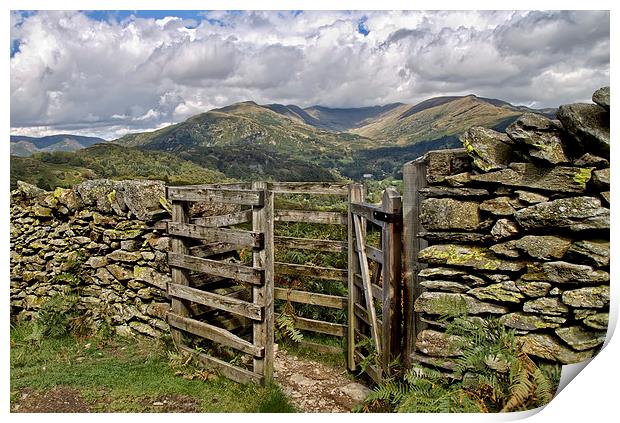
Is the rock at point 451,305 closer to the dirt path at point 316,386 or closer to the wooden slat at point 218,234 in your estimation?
the dirt path at point 316,386

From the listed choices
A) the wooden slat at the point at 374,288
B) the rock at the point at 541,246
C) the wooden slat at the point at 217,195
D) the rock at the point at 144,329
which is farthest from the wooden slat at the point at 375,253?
the rock at the point at 144,329

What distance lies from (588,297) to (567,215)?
0.75 m

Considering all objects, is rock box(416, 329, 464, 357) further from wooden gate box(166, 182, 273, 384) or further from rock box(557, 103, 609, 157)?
wooden gate box(166, 182, 273, 384)

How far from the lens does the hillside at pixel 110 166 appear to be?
102ft

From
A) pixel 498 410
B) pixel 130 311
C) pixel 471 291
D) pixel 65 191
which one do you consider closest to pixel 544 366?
pixel 498 410

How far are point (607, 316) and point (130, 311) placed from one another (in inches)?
282

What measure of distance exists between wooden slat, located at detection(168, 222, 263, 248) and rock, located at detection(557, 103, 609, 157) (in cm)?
Answer: 381

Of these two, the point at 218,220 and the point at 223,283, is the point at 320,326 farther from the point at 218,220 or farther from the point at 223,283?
the point at 218,220

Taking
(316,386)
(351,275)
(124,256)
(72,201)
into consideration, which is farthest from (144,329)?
(351,275)

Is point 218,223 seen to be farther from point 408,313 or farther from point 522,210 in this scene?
point 522,210

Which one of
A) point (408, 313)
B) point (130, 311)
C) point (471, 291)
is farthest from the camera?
point (130, 311)

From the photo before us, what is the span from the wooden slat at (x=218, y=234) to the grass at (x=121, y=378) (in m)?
1.90

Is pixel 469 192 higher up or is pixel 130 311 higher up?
pixel 469 192

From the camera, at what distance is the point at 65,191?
9.15 meters
